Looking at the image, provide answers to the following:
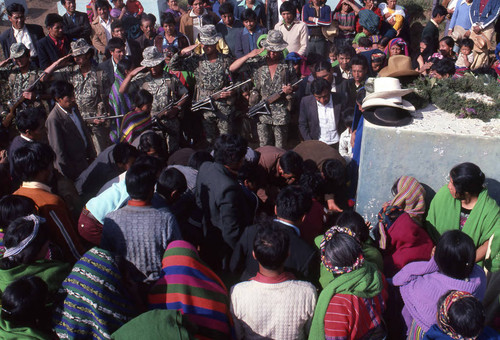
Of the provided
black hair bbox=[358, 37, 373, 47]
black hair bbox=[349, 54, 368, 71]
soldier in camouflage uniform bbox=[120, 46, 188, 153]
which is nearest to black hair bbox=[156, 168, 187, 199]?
soldier in camouflage uniform bbox=[120, 46, 188, 153]

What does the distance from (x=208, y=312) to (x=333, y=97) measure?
3.86 m

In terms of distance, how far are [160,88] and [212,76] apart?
81cm

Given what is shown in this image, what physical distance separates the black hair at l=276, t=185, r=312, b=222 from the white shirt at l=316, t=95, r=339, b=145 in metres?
2.65

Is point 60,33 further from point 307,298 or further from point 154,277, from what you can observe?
point 307,298

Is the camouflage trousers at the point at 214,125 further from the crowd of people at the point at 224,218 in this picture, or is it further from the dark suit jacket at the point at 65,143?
the dark suit jacket at the point at 65,143

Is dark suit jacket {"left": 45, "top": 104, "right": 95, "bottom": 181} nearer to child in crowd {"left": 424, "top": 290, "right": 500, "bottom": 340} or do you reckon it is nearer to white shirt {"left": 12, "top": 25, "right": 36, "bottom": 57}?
white shirt {"left": 12, "top": 25, "right": 36, "bottom": 57}

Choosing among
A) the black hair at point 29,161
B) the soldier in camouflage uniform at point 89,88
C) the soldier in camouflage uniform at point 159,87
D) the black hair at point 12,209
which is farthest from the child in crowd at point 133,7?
the black hair at point 12,209

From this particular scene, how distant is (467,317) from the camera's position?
2.20 m

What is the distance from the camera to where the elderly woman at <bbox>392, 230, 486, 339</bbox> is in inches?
102

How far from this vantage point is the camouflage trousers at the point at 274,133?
640 cm

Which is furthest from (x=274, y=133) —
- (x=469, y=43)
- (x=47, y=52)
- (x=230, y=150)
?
(x=47, y=52)

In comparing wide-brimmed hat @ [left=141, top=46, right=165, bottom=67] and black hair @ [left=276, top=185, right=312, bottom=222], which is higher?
wide-brimmed hat @ [left=141, top=46, right=165, bottom=67]

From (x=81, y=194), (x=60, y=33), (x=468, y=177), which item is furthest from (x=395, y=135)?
(x=60, y=33)

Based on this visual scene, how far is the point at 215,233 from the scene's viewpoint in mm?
3789
